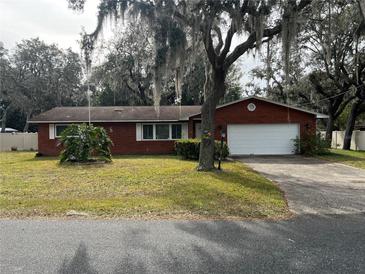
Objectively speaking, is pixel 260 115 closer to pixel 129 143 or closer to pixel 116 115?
pixel 129 143

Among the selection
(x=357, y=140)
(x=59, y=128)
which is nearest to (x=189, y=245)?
(x=59, y=128)

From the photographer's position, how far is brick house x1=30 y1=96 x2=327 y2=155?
24.6 m

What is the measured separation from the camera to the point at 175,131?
26.0 meters

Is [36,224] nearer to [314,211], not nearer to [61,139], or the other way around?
[314,211]

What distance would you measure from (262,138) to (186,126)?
183 inches

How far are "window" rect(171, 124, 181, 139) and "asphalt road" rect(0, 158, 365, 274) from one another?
18.2 metres

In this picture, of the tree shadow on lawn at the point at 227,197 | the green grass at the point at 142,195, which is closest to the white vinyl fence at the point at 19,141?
the green grass at the point at 142,195

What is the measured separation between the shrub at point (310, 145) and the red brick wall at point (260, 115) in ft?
2.39

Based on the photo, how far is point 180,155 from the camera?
71.7 ft

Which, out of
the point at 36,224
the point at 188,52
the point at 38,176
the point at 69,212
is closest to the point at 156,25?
the point at 188,52

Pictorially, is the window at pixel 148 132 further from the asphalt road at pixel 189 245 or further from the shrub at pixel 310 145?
the asphalt road at pixel 189 245

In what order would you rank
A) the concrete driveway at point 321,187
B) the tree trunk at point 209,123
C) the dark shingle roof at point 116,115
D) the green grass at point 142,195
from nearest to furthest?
the green grass at point 142,195 → the concrete driveway at point 321,187 → the tree trunk at point 209,123 → the dark shingle roof at point 116,115

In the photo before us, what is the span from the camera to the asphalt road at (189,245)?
15.5ft

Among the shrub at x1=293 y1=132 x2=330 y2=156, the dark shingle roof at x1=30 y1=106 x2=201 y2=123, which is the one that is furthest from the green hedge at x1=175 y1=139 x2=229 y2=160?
the shrub at x1=293 y1=132 x2=330 y2=156
